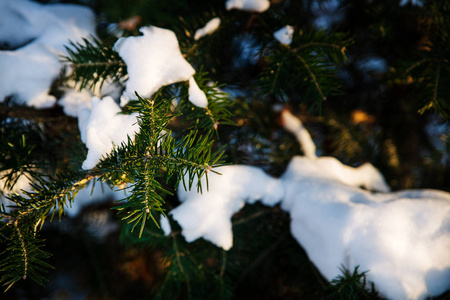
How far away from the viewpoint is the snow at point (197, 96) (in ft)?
1.47

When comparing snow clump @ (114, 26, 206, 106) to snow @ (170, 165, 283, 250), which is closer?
snow clump @ (114, 26, 206, 106)

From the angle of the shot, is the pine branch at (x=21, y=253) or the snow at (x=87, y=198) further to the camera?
the snow at (x=87, y=198)

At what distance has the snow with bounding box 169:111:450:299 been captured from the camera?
1.75 feet

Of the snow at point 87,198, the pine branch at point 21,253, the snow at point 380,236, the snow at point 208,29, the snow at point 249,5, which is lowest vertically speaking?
the snow at point 87,198

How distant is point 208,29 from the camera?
57 centimetres

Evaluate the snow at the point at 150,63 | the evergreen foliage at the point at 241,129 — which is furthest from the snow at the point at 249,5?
the snow at the point at 150,63

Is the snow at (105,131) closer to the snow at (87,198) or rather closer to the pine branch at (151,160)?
the pine branch at (151,160)

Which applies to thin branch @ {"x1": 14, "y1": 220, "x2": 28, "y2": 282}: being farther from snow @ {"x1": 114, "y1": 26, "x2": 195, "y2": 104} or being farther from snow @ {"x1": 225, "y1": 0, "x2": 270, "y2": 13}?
snow @ {"x1": 225, "y1": 0, "x2": 270, "y2": 13}

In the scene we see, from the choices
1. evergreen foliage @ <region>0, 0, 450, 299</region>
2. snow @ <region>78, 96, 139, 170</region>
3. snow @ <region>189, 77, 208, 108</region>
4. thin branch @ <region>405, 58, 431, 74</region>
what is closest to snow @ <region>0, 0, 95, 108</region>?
evergreen foliage @ <region>0, 0, 450, 299</region>

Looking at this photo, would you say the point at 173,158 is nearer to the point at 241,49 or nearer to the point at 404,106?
the point at 241,49

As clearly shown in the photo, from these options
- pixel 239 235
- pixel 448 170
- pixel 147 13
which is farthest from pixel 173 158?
pixel 448 170

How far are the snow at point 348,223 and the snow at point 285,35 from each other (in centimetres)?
32

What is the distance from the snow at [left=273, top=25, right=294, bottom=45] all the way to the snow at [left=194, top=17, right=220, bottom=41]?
0.48 ft

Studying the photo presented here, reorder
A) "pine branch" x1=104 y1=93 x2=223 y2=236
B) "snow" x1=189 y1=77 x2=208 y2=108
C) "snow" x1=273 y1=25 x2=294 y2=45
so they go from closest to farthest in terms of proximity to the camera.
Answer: "pine branch" x1=104 y1=93 x2=223 y2=236 < "snow" x1=189 y1=77 x2=208 y2=108 < "snow" x1=273 y1=25 x2=294 y2=45
